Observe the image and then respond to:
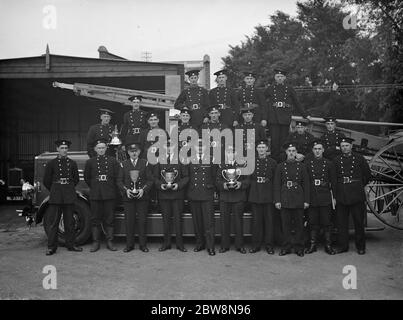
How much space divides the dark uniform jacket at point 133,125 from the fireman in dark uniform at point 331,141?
305 cm

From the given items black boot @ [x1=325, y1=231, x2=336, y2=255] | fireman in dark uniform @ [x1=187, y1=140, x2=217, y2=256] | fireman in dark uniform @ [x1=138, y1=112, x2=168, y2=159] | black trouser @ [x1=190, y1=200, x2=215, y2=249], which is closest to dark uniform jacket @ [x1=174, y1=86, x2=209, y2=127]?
fireman in dark uniform @ [x1=138, y1=112, x2=168, y2=159]

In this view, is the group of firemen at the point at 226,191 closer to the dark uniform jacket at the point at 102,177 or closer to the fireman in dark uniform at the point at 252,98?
the dark uniform jacket at the point at 102,177

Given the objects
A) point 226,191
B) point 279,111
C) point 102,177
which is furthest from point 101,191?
point 279,111

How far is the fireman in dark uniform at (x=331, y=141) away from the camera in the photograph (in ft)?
22.5

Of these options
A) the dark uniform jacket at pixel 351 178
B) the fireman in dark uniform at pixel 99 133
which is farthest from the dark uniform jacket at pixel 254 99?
the fireman in dark uniform at pixel 99 133

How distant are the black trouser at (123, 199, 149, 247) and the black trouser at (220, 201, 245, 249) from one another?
1.15 m

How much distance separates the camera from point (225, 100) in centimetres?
718

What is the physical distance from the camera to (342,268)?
205 inches

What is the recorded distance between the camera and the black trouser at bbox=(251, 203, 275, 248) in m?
6.12
